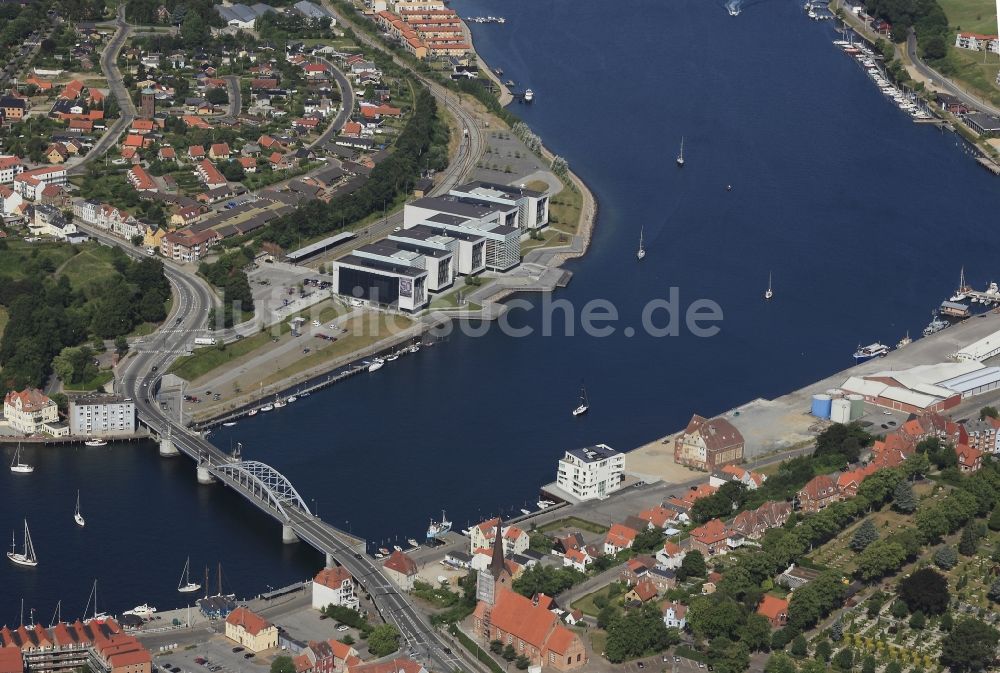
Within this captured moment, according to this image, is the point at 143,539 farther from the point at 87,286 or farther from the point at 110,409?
the point at 87,286

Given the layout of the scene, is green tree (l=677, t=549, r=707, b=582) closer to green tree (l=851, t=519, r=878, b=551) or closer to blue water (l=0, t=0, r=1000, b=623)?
green tree (l=851, t=519, r=878, b=551)

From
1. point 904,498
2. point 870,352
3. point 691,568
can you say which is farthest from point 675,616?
point 870,352

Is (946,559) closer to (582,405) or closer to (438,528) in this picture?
(438,528)

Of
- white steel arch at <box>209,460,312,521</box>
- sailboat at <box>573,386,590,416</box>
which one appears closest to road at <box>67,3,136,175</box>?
sailboat at <box>573,386,590,416</box>

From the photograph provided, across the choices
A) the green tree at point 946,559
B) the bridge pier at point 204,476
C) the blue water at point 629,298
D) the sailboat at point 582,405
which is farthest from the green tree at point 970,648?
the bridge pier at point 204,476

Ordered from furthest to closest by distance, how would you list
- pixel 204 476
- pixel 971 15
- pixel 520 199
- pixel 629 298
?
pixel 971 15, pixel 520 199, pixel 629 298, pixel 204 476

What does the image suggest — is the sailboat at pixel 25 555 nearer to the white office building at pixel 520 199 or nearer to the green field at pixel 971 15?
the white office building at pixel 520 199
